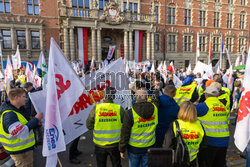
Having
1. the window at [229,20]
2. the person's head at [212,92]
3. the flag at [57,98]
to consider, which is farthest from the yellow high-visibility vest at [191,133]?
the window at [229,20]

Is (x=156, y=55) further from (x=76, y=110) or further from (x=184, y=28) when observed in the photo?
(x=76, y=110)

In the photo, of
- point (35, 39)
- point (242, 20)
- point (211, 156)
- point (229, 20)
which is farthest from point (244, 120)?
point (242, 20)

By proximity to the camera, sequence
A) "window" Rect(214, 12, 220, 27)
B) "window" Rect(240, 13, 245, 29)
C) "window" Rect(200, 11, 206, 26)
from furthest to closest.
A: "window" Rect(240, 13, 245, 29)
"window" Rect(214, 12, 220, 27)
"window" Rect(200, 11, 206, 26)

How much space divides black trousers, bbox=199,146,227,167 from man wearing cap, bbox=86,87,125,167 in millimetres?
1543

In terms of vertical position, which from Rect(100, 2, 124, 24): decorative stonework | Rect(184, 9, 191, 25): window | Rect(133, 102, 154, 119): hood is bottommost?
Rect(133, 102, 154, 119): hood

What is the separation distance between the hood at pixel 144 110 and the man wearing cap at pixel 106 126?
392 mm

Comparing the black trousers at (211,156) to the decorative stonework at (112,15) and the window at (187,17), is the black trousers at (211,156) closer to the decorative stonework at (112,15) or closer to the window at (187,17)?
the decorative stonework at (112,15)

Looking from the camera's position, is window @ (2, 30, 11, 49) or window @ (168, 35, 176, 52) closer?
window @ (2, 30, 11, 49)

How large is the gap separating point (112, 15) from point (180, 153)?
17.5 metres

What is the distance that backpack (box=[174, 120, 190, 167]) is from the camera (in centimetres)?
216

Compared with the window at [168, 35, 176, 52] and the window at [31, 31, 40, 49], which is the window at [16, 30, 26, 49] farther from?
the window at [168, 35, 176, 52]

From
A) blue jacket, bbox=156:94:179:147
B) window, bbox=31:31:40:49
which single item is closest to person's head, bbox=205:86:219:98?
blue jacket, bbox=156:94:179:147

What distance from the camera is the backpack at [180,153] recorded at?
2156 mm

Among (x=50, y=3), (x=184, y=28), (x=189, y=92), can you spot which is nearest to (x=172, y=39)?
(x=184, y=28)
